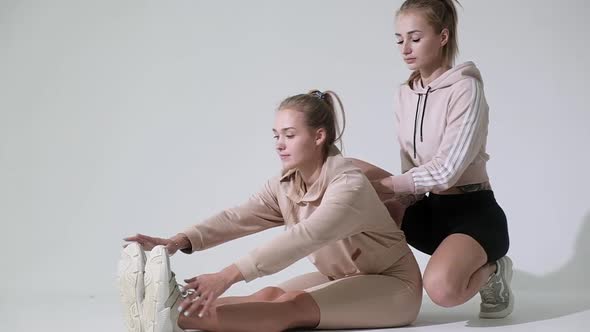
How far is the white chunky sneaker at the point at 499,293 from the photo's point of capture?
3195mm

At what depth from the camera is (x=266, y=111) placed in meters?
4.82

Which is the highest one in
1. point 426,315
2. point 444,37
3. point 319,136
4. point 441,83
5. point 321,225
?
point 444,37

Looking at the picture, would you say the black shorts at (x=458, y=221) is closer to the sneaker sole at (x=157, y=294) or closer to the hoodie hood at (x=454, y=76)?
the hoodie hood at (x=454, y=76)

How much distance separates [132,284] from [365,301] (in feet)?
2.26

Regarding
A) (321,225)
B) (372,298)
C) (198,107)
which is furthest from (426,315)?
(198,107)

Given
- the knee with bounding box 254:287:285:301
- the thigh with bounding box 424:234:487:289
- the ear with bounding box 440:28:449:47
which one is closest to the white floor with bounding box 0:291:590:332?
the thigh with bounding box 424:234:487:289

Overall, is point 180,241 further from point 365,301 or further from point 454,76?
point 454,76

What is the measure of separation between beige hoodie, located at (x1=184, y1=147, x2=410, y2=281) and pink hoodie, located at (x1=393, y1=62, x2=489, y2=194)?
0.68ft

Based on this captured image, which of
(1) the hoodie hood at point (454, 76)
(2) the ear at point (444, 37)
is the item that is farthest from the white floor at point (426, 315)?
(2) the ear at point (444, 37)

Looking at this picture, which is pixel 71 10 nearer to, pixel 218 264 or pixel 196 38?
pixel 196 38

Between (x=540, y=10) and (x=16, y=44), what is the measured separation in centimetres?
262

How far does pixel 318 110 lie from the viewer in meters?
2.97

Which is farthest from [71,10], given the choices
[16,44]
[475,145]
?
[475,145]

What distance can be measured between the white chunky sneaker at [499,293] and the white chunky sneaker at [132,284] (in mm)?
1175
